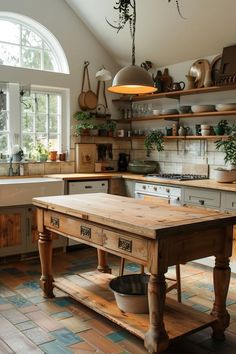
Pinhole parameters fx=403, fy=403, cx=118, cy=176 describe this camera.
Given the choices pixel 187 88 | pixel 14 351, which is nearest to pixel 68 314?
pixel 14 351

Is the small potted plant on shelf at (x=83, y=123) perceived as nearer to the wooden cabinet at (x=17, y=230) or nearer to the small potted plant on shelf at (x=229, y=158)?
the wooden cabinet at (x=17, y=230)

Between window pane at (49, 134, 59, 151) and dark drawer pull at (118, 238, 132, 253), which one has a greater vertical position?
window pane at (49, 134, 59, 151)

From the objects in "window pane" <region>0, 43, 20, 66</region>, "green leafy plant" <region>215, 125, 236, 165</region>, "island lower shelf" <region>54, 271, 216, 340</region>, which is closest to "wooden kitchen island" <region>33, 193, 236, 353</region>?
"island lower shelf" <region>54, 271, 216, 340</region>

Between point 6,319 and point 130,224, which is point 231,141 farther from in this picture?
point 6,319

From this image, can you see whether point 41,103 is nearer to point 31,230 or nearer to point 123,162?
point 123,162

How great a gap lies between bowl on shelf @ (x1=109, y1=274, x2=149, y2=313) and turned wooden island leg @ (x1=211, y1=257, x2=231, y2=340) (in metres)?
0.49

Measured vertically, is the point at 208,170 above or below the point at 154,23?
below

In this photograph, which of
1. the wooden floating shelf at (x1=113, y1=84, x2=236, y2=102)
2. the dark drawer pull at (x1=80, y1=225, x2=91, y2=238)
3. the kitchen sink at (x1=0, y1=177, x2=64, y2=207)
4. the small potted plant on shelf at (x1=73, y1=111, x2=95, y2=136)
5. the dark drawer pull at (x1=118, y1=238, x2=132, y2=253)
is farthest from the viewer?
the small potted plant on shelf at (x1=73, y1=111, x2=95, y2=136)

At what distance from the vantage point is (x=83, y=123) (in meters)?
5.63

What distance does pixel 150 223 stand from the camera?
242cm

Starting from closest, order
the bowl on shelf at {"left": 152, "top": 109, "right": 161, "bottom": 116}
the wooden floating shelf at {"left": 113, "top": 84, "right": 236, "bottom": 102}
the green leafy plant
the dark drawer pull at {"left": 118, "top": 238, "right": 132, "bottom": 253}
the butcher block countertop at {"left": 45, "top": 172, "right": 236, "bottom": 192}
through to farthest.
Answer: the dark drawer pull at {"left": 118, "top": 238, "right": 132, "bottom": 253}, the butcher block countertop at {"left": 45, "top": 172, "right": 236, "bottom": 192}, the green leafy plant, the wooden floating shelf at {"left": 113, "top": 84, "right": 236, "bottom": 102}, the bowl on shelf at {"left": 152, "top": 109, "right": 161, "bottom": 116}

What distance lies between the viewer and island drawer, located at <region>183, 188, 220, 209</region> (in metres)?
4.17

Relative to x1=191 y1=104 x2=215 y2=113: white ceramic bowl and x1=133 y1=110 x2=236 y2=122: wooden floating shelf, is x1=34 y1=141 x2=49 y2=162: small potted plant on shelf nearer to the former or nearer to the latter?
x1=133 y1=110 x2=236 y2=122: wooden floating shelf

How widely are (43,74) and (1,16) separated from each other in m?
0.86
